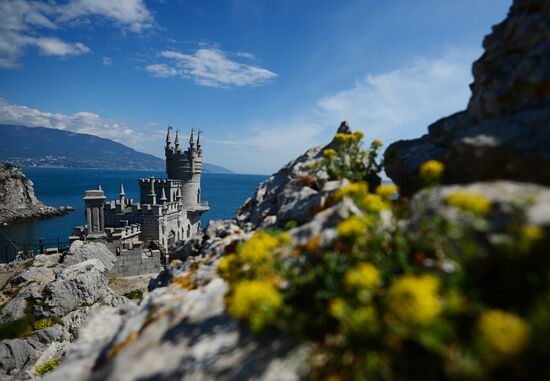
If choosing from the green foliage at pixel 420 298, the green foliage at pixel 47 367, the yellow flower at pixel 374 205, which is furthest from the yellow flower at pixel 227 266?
the green foliage at pixel 47 367

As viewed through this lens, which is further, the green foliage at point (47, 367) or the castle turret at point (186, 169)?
the castle turret at point (186, 169)

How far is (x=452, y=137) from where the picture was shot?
801 cm

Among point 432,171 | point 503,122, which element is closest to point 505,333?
point 432,171

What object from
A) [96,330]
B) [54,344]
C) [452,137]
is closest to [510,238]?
[452,137]

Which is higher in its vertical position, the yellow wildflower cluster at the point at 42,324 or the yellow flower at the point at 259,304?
the yellow flower at the point at 259,304

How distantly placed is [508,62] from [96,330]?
11847 mm

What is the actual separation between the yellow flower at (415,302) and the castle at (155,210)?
32.5 metres

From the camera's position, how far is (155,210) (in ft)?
122

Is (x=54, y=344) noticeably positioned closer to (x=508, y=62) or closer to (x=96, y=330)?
(x=96, y=330)

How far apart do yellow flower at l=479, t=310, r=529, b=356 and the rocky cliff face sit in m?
118

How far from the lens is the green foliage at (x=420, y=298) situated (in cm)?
257

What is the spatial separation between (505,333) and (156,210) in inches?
1527

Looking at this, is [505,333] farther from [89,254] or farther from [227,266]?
[89,254]

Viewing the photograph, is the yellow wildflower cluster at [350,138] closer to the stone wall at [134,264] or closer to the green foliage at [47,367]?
the green foliage at [47,367]
